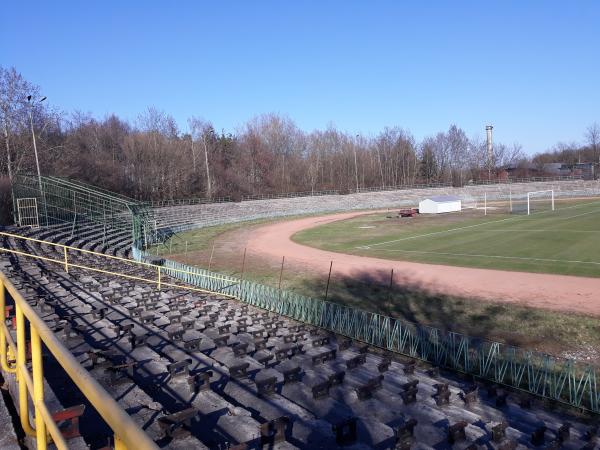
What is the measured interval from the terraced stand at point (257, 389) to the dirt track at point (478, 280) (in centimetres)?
1016

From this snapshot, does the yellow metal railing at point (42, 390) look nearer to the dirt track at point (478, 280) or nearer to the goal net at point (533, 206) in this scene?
the dirt track at point (478, 280)

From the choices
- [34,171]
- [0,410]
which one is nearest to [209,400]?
[0,410]

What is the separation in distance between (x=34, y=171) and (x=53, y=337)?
1829 inches

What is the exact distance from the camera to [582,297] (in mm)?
20875

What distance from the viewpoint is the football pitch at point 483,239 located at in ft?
97.2

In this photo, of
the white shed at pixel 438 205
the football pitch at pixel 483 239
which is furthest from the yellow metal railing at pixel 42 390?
the white shed at pixel 438 205

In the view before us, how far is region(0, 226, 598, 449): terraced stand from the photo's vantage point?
246 inches

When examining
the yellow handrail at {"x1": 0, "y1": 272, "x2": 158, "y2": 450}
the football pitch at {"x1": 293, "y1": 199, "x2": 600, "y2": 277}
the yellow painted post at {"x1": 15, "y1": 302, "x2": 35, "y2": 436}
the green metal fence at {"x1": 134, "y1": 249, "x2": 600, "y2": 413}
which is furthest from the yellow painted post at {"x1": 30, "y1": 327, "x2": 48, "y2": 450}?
the football pitch at {"x1": 293, "y1": 199, "x2": 600, "y2": 277}

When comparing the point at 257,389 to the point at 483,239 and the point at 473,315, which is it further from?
the point at 483,239

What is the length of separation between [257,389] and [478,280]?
65.6ft

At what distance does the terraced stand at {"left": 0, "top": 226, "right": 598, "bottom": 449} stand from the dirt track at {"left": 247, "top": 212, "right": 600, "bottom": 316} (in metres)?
10.2

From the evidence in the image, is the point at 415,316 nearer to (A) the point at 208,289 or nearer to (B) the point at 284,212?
(A) the point at 208,289

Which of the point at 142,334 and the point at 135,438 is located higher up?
the point at 135,438

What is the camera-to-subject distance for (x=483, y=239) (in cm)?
3934
